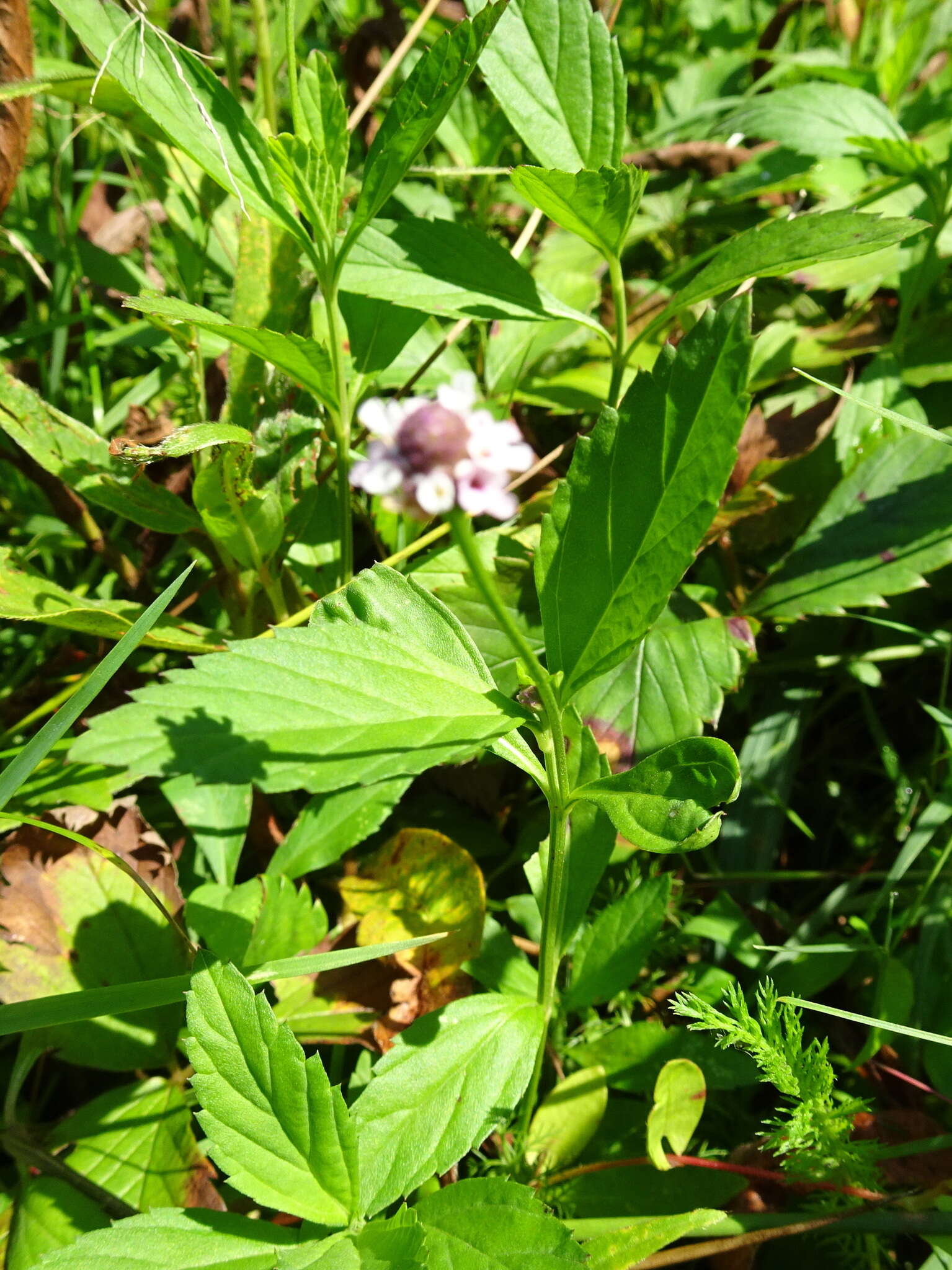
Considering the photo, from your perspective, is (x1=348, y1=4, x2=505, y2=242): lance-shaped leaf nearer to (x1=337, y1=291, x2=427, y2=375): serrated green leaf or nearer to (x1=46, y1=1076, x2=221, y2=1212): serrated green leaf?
(x1=337, y1=291, x2=427, y2=375): serrated green leaf

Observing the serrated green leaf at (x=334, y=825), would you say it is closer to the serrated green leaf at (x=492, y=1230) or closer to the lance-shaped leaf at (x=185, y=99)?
the serrated green leaf at (x=492, y=1230)

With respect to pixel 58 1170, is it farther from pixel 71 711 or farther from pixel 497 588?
pixel 497 588

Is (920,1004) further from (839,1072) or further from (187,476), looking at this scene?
(187,476)

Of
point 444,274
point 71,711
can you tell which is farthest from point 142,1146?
point 444,274

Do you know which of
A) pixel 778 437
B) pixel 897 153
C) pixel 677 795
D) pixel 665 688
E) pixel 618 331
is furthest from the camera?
pixel 778 437

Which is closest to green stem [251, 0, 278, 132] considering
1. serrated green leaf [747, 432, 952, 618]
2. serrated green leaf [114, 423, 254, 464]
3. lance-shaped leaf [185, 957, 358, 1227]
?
serrated green leaf [114, 423, 254, 464]

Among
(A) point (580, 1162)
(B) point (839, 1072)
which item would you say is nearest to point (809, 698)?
(B) point (839, 1072)
